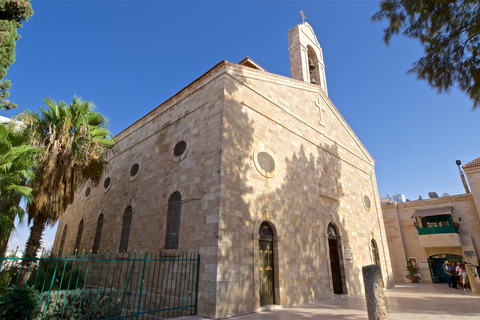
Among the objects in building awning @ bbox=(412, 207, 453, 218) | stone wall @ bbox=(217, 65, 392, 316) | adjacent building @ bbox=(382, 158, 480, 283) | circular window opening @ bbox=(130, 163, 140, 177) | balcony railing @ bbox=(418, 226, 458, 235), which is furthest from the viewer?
building awning @ bbox=(412, 207, 453, 218)

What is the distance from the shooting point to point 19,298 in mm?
5188

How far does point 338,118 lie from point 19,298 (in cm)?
1496

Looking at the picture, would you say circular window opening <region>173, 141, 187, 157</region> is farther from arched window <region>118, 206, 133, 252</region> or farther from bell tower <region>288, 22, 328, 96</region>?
bell tower <region>288, 22, 328, 96</region>

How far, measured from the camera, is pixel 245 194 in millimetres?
8258

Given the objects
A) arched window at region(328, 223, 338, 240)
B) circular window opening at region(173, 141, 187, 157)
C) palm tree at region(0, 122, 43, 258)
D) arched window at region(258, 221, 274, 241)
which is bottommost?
arched window at region(258, 221, 274, 241)

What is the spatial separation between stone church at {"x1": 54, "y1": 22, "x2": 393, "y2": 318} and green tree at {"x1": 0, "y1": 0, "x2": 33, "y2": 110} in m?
5.07

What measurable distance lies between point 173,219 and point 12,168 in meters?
4.39

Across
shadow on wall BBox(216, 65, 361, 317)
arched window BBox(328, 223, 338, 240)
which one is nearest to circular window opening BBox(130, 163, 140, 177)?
shadow on wall BBox(216, 65, 361, 317)

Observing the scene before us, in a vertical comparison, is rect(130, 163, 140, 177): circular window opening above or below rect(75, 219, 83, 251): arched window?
above

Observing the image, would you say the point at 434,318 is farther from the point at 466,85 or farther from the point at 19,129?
the point at 19,129

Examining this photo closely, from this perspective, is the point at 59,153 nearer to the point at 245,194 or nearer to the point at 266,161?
the point at 245,194

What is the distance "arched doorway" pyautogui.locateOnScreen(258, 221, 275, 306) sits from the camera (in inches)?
322

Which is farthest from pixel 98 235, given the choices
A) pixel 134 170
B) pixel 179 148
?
pixel 179 148

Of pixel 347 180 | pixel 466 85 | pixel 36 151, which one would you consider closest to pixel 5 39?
pixel 36 151
